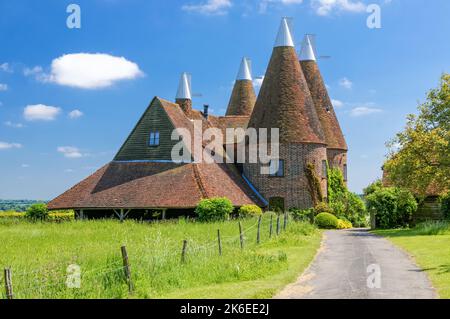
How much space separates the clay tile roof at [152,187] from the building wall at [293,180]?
152 centimetres

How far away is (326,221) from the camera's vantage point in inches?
1430

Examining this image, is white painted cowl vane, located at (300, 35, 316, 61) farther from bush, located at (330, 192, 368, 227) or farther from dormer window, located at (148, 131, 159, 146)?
dormer window, located at (148, 131, 159, 146)

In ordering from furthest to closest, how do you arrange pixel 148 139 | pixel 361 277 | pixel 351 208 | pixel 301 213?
pixel 351 208, pixel 148 139, pixel 301 213, pixel 361 277

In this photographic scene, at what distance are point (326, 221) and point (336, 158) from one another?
35.2ft

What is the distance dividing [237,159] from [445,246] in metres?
21.7

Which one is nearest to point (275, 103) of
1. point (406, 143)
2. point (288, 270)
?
point (406, 143)

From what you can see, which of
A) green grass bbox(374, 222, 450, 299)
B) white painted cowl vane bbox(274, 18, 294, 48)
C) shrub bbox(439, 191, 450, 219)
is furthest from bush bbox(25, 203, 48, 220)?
shrub bbox(439, 191, 450, 219)

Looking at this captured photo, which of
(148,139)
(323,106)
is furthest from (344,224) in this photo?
(148,139)

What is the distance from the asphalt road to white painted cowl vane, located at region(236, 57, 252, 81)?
30.9m

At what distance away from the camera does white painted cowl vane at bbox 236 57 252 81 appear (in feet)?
165

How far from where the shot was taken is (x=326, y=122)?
45.5 m

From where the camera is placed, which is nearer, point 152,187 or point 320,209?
point 152,187

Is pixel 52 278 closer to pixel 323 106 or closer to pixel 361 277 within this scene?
pixel 361 277
